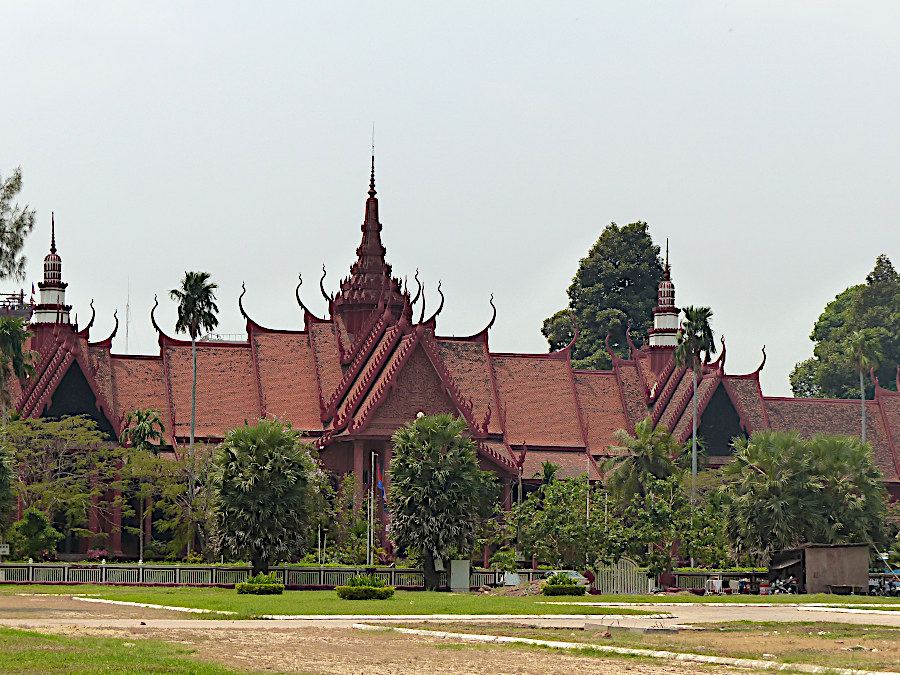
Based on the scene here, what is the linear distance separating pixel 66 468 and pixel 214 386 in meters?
10.4

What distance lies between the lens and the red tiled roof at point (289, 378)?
75.6m

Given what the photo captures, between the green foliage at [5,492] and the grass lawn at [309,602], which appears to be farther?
the green foliage at [5,492]

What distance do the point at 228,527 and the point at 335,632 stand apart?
2402cm

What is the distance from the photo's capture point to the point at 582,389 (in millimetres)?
83000

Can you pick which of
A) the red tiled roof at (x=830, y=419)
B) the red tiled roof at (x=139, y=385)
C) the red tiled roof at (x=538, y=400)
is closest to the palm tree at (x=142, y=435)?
the red tiled roof at (x=139, y=385)

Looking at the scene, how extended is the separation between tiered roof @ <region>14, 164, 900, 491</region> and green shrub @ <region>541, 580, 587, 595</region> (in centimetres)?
→ 2265

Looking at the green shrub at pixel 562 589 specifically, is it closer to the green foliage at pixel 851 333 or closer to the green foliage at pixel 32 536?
the green foliage at pixel 32 536

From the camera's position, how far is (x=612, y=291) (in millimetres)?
110875

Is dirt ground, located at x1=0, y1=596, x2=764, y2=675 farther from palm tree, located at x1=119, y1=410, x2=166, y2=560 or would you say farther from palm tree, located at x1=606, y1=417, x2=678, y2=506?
palm tree, located at x1=606, y1=417, x2=678, y2=506

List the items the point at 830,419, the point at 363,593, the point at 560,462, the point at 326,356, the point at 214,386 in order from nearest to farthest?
the point at 363,593 → the point at 214,386 → the point at 560,462 → the point at 326,356 → the point at 830,419

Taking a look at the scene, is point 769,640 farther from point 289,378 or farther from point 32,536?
point 289,378

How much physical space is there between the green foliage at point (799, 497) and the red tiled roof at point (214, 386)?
26.2 metres

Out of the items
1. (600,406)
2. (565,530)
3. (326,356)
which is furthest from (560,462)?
(565,530)

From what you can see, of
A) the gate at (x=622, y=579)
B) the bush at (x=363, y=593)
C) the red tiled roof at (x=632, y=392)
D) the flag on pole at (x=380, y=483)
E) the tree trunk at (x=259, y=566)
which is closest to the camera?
the bush at (x=363, y=593)
